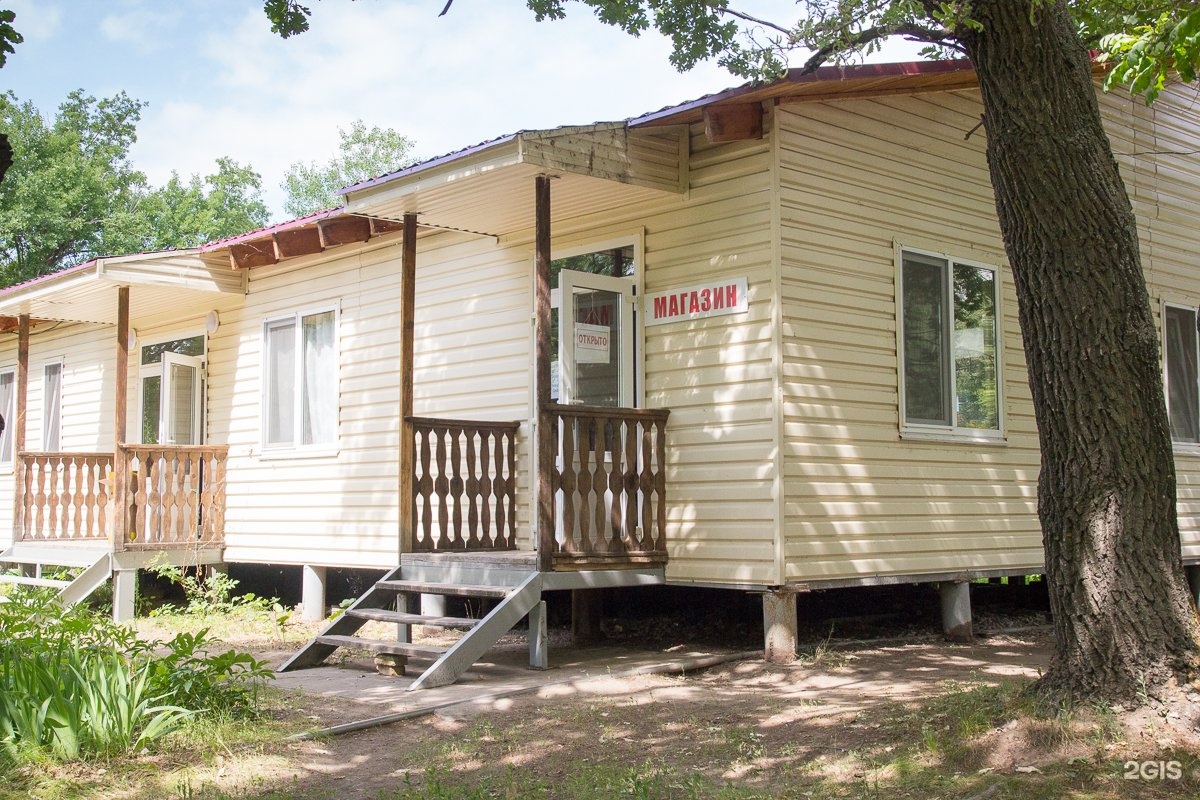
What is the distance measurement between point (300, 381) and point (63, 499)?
11.6ft

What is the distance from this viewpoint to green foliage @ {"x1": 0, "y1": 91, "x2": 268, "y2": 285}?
100 feet

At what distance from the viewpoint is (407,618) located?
26.8 ft

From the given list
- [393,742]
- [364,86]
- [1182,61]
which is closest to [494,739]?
[393,742]

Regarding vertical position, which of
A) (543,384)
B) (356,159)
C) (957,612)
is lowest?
(957,612)

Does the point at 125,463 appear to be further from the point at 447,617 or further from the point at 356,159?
the point at 356,159

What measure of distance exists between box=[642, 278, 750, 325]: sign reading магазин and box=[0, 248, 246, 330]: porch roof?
5477 mm

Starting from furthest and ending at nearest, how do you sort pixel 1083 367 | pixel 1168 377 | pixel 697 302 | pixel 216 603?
pixel 216 603, pixel 1168 377, pixel 697 302, pixel 1083 367

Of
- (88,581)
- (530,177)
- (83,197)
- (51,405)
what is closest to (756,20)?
(530,177)

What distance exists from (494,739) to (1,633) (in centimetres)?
304

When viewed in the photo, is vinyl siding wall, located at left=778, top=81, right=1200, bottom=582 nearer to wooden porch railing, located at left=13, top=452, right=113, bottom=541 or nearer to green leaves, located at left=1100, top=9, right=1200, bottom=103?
green leaves, located at left=1100, top=9, right=1200, bottom=103

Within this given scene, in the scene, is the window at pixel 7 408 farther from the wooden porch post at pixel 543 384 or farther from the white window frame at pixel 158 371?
the wooden porch post at pixel 543 384

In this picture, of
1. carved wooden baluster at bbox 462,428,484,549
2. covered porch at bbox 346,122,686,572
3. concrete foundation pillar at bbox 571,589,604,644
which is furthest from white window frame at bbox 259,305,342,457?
concrete foundation pillar at bbox 571,589,604,644

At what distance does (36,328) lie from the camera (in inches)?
680

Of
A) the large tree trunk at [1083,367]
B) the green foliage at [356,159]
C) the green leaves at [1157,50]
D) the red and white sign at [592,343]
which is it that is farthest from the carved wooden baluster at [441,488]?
the green foliage at [356,159]
